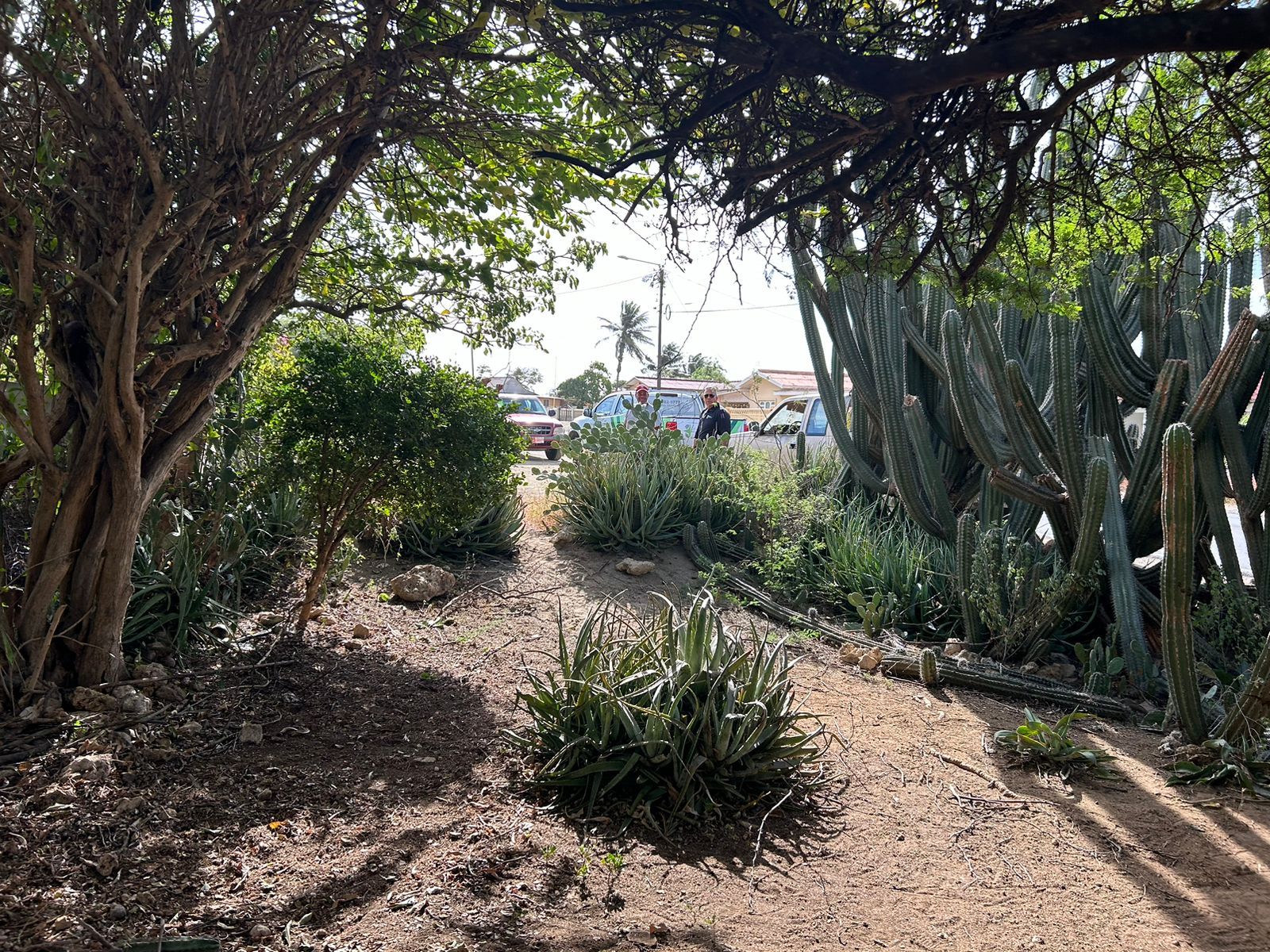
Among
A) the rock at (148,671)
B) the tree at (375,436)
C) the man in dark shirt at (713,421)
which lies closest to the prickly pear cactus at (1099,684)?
the tree at (375,436)

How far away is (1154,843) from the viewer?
11.2 feet

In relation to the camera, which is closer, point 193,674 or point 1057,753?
point 1057,753

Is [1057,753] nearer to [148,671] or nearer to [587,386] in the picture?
[148,671]

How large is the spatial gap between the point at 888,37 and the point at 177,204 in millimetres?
3040

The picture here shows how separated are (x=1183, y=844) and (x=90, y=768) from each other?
4.11 m

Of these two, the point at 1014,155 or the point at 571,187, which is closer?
the point at 1014,155

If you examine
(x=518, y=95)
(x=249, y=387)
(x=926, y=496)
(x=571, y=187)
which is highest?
(x=518, y=95)

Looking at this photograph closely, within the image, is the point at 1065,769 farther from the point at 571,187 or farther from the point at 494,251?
the point at 494,251

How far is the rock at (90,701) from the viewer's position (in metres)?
3.70

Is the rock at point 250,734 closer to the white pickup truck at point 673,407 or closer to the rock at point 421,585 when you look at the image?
the rock at point 421,585

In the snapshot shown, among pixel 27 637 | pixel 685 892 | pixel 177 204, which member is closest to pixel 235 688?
pixel 27 637

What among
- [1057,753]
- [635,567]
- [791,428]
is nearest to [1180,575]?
[1057,753]

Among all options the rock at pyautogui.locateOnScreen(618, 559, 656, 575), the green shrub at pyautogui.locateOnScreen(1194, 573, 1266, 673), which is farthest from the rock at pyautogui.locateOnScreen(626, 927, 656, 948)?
the rock at pyautogui.locateOnScreen(618, 559, 656, 575)

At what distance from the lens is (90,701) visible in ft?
12.2
